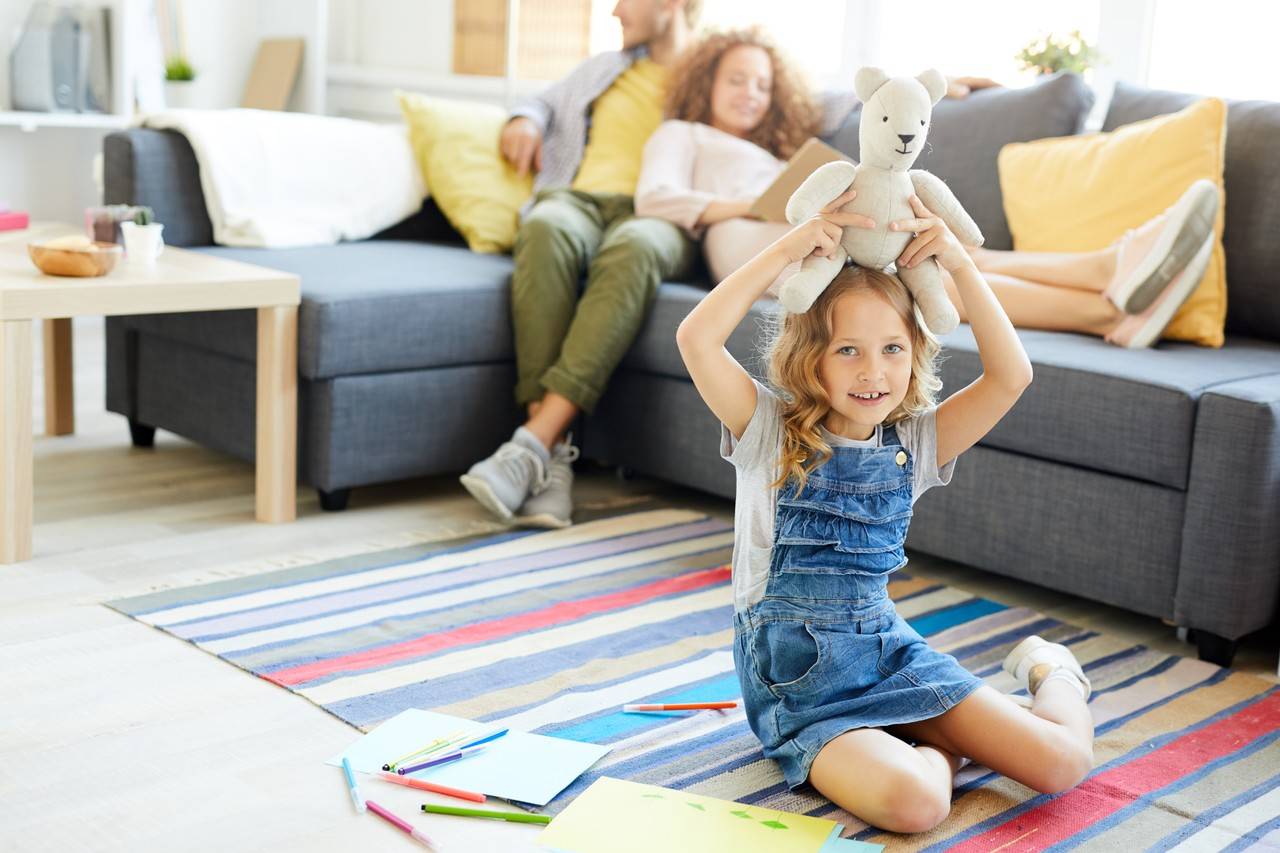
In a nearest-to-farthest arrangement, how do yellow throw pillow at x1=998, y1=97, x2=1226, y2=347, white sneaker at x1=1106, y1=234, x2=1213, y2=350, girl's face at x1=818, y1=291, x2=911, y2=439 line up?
girl's face at x1=818, y1=291, x2=911, y2=439, white sneaker at x1=1106, y1=234, x2=1213, y2=350, yellow throw pillow at x1=998, y1=97, x2=1226, y2=347

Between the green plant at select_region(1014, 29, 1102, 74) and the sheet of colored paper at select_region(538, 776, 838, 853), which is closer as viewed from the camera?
the sheet of colored paper at select_region(538, 776, 838, 853)

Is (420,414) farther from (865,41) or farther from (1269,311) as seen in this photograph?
(865,41)

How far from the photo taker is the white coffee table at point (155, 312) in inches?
85.4

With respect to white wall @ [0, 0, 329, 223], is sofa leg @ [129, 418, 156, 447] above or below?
below

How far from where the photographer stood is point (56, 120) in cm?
412

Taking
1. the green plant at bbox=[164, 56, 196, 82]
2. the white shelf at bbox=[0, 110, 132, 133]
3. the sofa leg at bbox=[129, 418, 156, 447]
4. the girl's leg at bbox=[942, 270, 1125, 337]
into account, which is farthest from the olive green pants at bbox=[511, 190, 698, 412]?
the green plant at bbox=[164, 56, 196, 82]

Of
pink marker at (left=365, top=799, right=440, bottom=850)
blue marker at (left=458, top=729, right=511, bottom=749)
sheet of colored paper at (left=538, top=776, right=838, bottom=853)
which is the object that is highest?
blue marker at (left=458, top=729, right=511, bottom=749)

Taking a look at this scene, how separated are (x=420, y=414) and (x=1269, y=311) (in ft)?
5.00

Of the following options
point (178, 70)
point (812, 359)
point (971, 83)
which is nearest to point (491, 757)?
point (812, 359)

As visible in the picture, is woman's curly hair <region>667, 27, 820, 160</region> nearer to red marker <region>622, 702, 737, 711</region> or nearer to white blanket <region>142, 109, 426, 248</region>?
white blanket <region>142, 109, 426, 248</region>

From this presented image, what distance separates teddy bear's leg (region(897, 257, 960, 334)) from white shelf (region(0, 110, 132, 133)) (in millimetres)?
3266

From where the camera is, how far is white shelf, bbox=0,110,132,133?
13.3ft

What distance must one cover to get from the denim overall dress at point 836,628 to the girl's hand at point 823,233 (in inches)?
8.9

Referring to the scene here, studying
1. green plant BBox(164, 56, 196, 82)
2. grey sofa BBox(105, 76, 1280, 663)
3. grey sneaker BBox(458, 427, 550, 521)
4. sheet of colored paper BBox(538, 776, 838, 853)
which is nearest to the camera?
sheet of colored paper BBox(538, 776, 838, 853)
